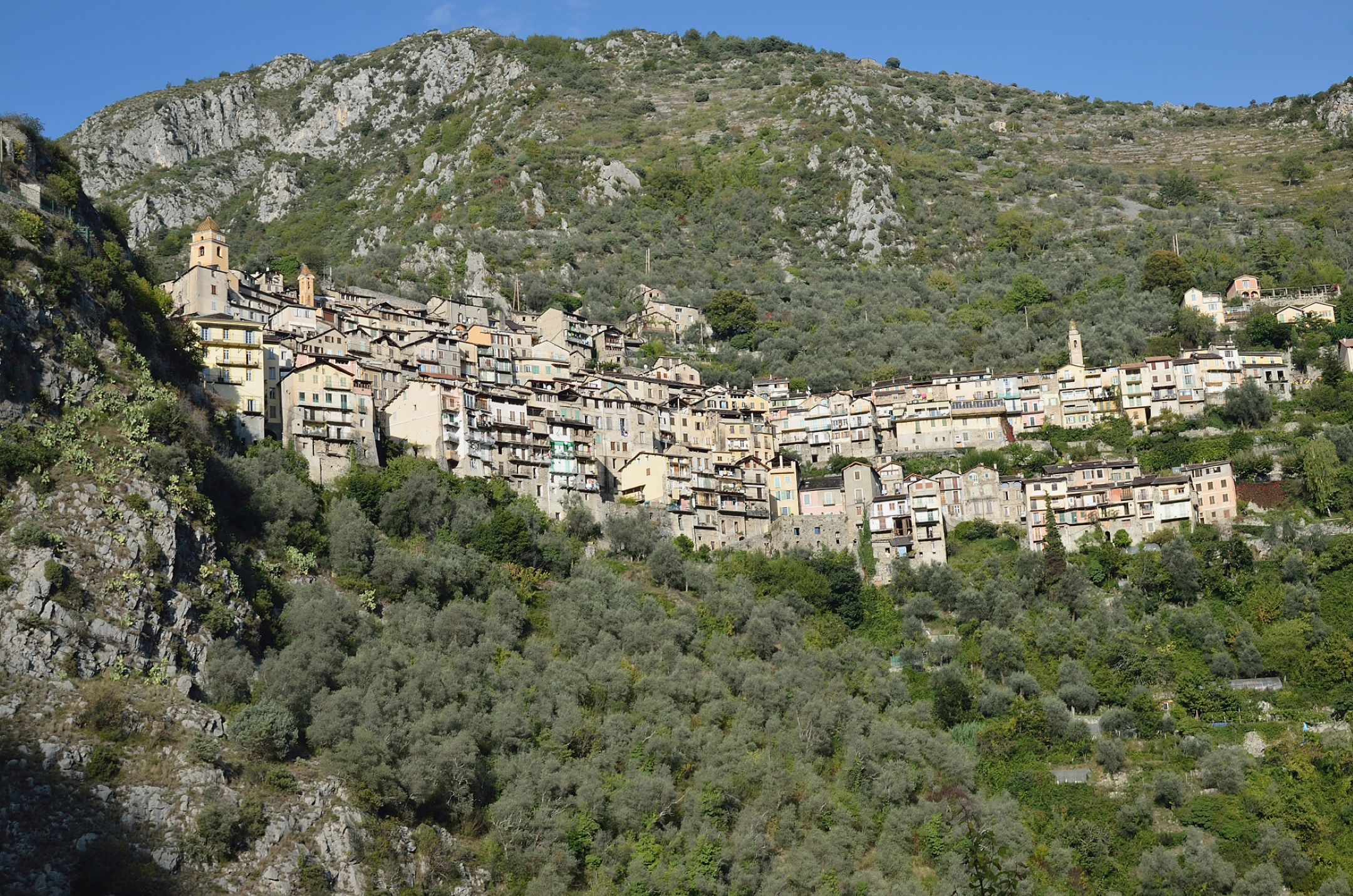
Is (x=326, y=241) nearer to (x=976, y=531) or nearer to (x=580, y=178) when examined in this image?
(x=580, y=178)

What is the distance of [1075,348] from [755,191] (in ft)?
188

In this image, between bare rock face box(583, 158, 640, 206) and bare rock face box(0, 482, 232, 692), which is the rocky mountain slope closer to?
bare rock face box(0, 482, 232, 692)

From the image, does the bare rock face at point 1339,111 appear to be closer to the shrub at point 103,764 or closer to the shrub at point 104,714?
the shrub at point 104,714

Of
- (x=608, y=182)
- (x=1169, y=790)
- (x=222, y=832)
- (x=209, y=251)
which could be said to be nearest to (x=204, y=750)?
(x=222, y=832)

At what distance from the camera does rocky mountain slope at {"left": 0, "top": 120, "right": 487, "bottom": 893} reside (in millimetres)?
44875

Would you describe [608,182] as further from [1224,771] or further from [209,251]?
[1224,771]

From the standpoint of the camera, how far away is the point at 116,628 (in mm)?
50500

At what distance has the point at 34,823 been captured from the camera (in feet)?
143

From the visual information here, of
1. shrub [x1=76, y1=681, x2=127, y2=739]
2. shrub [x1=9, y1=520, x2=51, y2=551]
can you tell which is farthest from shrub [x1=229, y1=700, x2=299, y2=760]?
shrub [x1=9, y1=520, x2=51, y2=551]

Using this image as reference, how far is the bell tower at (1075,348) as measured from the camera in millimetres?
100125

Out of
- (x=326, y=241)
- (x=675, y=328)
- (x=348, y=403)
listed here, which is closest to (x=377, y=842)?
(x=348, y=403)

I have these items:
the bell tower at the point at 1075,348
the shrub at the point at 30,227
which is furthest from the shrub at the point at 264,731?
the bell tower at the point at 1075,348

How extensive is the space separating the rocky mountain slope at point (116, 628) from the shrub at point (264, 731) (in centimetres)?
44

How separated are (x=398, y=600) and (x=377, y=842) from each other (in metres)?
15.2
